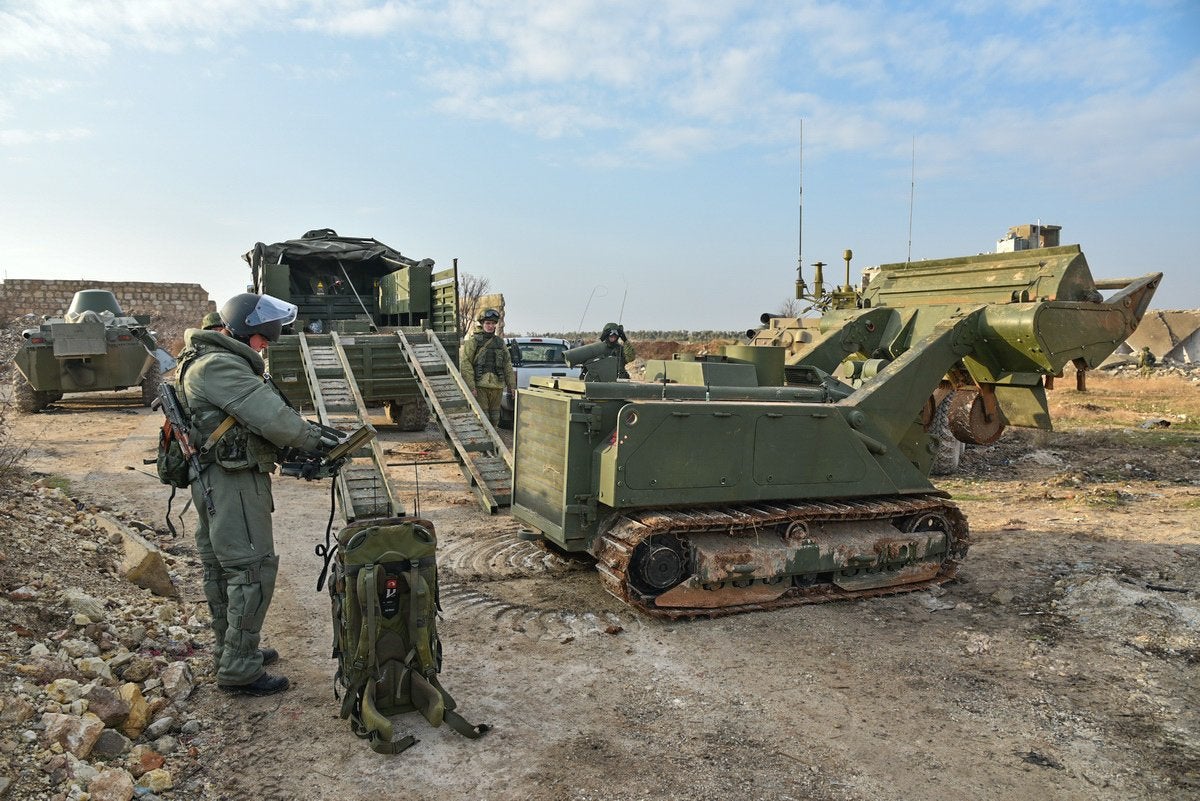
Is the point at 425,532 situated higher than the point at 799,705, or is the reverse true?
the point at 425,532

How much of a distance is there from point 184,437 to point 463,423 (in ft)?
16.9

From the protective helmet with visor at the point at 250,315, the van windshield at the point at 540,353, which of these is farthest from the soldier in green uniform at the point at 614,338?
the van windshield at the point at 540,353

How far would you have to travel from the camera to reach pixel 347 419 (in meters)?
8.97

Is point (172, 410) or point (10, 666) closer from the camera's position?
point (10, 666)

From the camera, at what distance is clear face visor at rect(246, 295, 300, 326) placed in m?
4.42

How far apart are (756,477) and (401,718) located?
9.35 ft

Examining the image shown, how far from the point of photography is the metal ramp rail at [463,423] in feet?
27.3

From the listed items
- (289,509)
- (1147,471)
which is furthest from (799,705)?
(1147,471)

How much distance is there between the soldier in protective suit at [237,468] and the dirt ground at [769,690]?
12.4 inches

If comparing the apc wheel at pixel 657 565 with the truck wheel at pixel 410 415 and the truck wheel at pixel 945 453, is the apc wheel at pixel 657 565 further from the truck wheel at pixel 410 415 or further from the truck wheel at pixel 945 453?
the truck wheel at pixel 410 415

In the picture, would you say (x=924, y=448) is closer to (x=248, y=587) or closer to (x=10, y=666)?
(x=248, y=587)

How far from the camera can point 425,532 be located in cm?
398

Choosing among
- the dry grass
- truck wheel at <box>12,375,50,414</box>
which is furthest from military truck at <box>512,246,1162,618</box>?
truck wheel at <box>12,375,50,414</box>

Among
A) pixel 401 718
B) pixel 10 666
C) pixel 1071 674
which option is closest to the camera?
pixel 10 666
